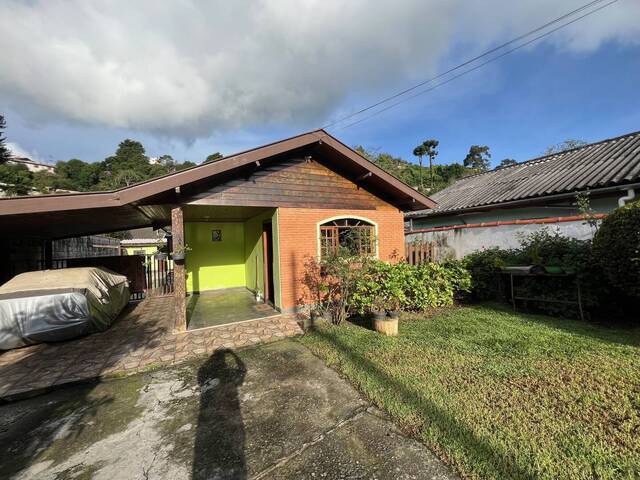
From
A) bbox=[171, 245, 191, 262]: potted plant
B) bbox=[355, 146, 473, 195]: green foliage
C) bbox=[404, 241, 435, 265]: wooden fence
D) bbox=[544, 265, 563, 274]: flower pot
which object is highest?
bbox=[355, 146, 473, 195]: green foliage

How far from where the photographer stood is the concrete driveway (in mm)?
2328

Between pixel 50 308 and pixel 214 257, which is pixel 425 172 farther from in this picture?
pixel 50 308

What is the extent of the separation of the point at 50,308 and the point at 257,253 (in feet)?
16.8

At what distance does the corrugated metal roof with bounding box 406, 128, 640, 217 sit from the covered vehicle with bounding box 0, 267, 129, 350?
12225 millimetres

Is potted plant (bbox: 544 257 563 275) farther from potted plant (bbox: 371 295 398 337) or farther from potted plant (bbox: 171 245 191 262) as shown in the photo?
potted plant (bbox: 171 245 191 262)

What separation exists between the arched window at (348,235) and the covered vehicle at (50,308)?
5.16 meters

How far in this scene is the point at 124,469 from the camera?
2.38m

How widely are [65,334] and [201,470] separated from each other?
4.81 meters

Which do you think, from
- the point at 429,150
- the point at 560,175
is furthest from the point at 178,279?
the point at 429,150

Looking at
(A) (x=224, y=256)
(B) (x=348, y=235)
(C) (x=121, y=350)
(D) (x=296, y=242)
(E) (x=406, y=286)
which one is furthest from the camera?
(A) (x=224, y=256)

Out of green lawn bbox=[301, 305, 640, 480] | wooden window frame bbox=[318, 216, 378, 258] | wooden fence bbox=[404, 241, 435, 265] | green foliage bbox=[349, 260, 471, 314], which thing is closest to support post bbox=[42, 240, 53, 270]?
wooden window frame bbox=[318, 216, 378, 258]

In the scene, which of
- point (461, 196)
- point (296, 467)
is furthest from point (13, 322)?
point (461, 196)

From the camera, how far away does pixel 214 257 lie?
10.5 m

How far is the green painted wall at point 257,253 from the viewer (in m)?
7.06
